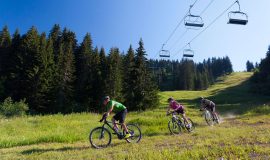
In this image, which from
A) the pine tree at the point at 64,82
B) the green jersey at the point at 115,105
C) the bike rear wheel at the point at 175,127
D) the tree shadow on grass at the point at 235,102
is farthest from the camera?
the pine tree at the point at 64,82

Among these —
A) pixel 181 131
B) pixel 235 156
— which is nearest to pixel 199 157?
pixel 235 156

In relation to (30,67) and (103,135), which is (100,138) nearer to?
(103,135)

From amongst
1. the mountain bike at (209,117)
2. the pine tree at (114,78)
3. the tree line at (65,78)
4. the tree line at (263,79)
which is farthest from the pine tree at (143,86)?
the tree line at (263,79)

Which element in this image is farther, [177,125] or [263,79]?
[263,79]

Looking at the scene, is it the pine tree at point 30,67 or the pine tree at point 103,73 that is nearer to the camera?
the pine tree at point 30,67

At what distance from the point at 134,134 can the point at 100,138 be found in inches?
71.4

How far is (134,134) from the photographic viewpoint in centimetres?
1475

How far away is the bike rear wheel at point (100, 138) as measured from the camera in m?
13.9

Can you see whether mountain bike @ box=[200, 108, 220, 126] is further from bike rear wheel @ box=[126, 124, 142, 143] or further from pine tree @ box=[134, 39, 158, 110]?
Result: pine tree @ box=[134, 39, 158, 110]

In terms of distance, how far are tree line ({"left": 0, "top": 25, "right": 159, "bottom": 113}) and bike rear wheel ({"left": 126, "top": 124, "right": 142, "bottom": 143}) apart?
3813 cm

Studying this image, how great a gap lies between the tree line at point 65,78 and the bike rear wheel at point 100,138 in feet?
128

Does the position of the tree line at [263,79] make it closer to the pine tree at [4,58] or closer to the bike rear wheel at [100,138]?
the pine tree at [4,58]

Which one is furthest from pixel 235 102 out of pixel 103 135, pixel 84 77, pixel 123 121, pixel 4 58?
pixel 103 135

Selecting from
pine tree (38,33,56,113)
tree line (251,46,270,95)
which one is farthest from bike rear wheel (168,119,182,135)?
tree line (251,46,270,95)
